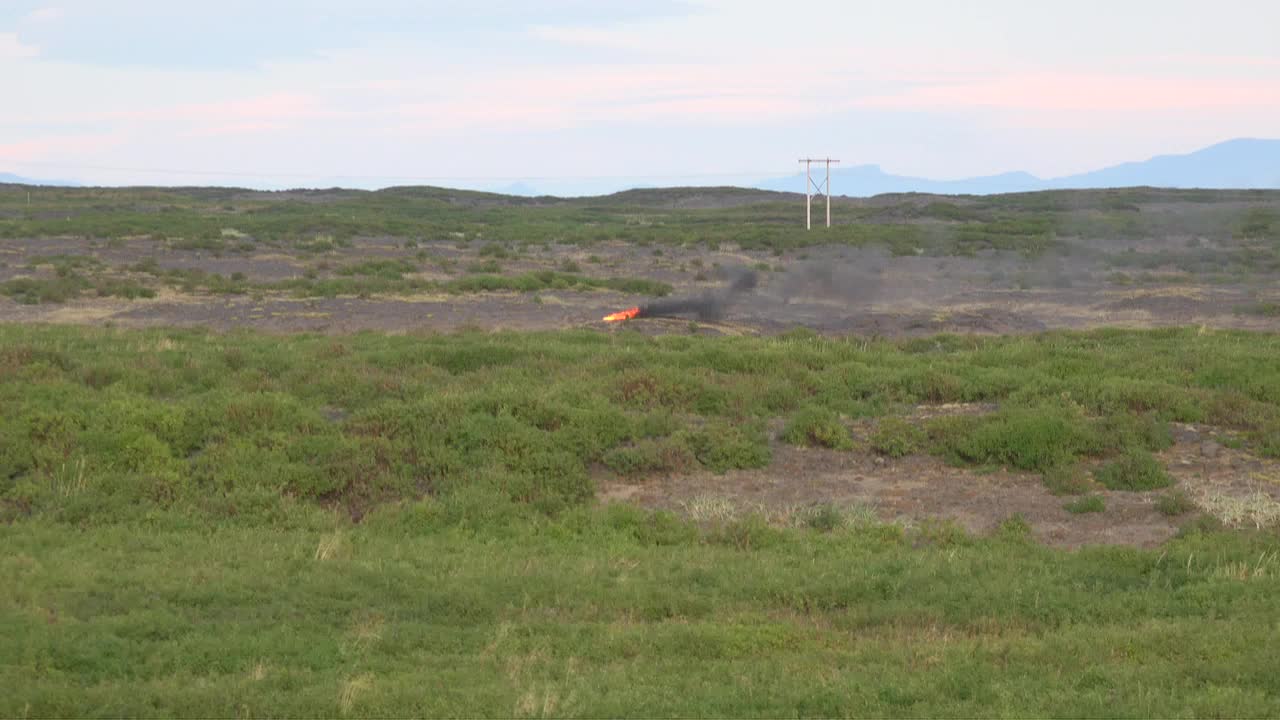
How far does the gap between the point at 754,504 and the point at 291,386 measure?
6.84 meters

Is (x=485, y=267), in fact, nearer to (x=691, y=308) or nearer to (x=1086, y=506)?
(x=691, y=308)

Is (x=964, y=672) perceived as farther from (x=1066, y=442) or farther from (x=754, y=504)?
(x=1066, y=442)

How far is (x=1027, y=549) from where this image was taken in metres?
11.2

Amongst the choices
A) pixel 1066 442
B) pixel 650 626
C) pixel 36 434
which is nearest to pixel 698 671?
pixel 650 626

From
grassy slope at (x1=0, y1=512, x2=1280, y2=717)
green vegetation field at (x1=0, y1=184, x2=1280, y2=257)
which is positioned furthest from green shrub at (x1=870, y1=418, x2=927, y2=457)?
green vegetation field at (x1=0, y1=184, x2=1280, y2=257)

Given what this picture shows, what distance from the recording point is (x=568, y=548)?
11.3 metres

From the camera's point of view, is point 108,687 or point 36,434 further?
point 36,434

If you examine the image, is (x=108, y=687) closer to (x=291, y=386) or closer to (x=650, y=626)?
(x=650, y=626)

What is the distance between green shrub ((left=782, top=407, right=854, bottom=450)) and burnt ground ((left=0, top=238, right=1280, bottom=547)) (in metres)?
0.18

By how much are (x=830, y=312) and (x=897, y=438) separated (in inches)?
703

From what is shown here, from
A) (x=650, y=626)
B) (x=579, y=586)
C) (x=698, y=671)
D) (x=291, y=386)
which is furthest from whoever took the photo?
(x=291, y=386)

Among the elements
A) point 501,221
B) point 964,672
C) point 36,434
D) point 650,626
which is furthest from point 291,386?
point 501,221

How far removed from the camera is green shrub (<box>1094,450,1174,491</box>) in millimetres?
13483

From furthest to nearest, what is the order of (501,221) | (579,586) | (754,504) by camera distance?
1. (501,221)
2. (754,504)
3. (579,586)
